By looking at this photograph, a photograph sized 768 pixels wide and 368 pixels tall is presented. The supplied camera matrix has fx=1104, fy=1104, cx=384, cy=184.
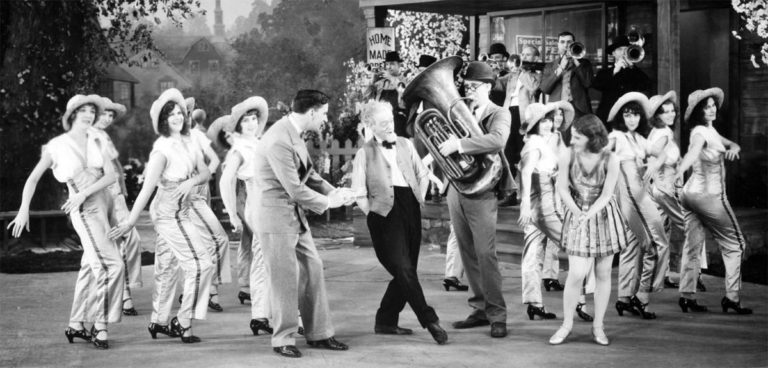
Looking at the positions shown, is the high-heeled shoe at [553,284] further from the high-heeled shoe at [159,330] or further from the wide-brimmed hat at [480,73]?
the high-heeled shoe at [159,330]

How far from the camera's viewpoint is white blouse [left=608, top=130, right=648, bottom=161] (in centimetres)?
850

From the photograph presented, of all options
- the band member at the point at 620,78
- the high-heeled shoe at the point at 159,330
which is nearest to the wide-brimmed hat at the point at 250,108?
the high-heeled shoe at the point at 159,330

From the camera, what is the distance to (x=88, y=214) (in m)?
7.70

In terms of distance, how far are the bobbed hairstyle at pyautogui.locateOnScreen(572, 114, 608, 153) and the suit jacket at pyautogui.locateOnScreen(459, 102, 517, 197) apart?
1.84 ft

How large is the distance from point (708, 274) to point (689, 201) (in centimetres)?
229

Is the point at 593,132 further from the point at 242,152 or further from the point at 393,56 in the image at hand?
the point at 393,56

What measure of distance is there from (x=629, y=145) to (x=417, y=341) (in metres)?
2.37

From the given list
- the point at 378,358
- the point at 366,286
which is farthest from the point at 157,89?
the point at 378,358

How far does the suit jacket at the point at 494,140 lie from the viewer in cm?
769

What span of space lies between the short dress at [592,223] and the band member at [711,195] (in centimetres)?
145

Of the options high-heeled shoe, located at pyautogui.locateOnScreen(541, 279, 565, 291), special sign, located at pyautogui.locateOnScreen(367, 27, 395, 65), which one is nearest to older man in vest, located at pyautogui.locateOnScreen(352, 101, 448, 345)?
high-heeled shoe, located at pyautogui.locateOnScreen(541, 279, 565, 291)

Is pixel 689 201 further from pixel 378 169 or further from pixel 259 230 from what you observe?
pixel 259 230

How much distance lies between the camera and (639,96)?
28.3 ft

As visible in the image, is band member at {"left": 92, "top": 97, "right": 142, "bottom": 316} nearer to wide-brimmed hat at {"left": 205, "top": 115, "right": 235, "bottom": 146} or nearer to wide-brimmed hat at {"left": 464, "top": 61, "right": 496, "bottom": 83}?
wide-brimmed hat at {"left": 205, "top": 115, "right": 235, "bottom": 146}
